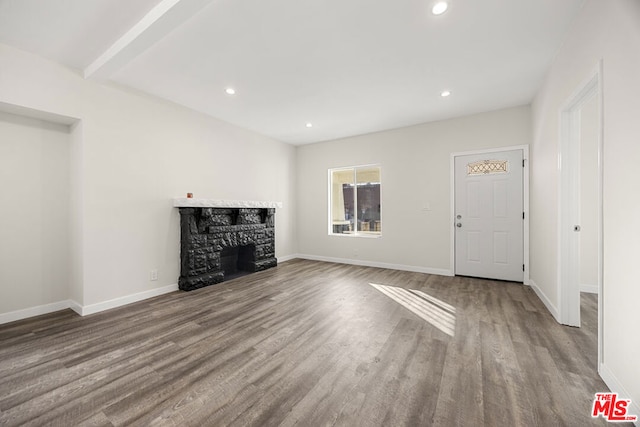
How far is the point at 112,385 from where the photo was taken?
1.68 m

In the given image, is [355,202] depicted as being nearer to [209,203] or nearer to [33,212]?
[209,203]

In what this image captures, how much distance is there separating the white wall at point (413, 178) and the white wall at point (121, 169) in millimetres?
2615

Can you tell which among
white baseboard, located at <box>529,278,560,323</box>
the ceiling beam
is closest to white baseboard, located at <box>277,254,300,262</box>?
the ceiling beam

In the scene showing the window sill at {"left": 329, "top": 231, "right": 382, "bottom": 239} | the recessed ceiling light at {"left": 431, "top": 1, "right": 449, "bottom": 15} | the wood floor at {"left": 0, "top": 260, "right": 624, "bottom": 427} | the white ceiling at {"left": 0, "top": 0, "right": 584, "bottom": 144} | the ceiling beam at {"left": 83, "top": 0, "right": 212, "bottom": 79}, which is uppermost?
the white ceiling at {"left": 0, "top": 0, "right": 584, "bottom": 144}

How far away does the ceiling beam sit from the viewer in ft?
6.02

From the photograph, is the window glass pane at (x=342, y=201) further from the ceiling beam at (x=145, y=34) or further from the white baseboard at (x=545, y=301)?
the ceiling beam at (x=145, y=34)

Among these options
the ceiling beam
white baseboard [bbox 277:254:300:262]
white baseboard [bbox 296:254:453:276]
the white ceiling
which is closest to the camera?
the ceiling beam

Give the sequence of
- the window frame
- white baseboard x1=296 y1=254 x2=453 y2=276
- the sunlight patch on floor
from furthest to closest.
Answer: the window frame, white baseboard x1=296 y1=254 x2=453 y2=276, the sunlight patch on floor

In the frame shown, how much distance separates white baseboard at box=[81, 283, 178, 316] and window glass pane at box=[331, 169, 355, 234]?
3483mm

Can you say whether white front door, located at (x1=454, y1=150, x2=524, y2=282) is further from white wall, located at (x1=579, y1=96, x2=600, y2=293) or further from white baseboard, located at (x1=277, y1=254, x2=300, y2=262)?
white baseboard, located at (x1=277, y1=254, x2=300, y2=262)

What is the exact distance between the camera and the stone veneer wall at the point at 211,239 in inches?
145

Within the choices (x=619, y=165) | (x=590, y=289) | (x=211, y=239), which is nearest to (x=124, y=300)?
(x=211, y=239)

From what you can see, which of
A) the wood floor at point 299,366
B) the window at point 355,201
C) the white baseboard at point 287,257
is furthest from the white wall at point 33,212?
the window at point 355,201

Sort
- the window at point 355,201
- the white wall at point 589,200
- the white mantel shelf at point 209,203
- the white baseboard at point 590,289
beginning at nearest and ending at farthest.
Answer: the white wall at point 589,200 → the white baseboard at point 590,289 → the white mantel shelf at point 209,203 → the window at point 355,201
